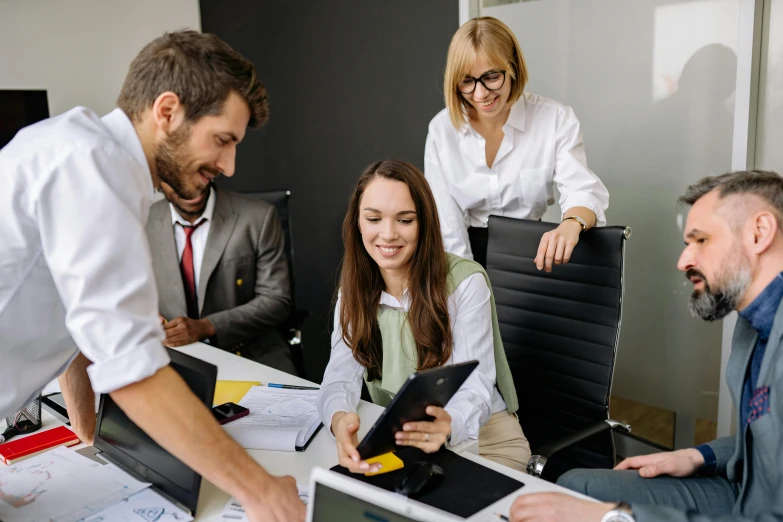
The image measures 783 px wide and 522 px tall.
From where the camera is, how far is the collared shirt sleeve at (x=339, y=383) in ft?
5.68

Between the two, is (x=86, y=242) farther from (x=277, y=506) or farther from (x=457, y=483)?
(x=457, y=483)

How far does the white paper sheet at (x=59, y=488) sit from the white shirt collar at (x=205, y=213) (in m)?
1.27

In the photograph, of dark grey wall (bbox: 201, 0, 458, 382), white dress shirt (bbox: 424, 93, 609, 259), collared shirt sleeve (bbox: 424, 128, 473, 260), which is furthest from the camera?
dark grey wall (bbox: 201, 0, 458, 382)

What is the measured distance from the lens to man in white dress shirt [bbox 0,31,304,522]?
1.10 m

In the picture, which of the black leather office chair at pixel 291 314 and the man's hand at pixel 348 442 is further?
the black leather office chair at pixel 291 314

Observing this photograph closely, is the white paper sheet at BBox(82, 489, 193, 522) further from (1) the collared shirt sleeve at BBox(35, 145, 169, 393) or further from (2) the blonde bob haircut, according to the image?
(2) the blonde bob haircut

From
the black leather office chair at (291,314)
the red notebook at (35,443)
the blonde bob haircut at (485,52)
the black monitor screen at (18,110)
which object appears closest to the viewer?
the red notebook at (35,443)

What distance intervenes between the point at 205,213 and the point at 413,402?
5.34 feet

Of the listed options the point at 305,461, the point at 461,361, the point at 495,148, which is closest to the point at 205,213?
the point at 495,148

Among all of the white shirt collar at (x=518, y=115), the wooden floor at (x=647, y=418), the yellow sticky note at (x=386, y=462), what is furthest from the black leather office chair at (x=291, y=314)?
the yellow sticky note at (x=386, y=462)

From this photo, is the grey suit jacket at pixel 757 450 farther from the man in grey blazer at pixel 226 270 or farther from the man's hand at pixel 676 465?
the man in grey blazer at pixel 226 270

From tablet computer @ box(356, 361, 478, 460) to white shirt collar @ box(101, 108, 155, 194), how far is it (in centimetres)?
57

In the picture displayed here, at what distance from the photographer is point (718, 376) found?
9.42 ft

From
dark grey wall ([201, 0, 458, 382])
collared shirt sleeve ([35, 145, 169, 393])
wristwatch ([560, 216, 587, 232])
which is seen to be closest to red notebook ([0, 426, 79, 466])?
collared shirt sleeve ([35, 145, 169, 393])
